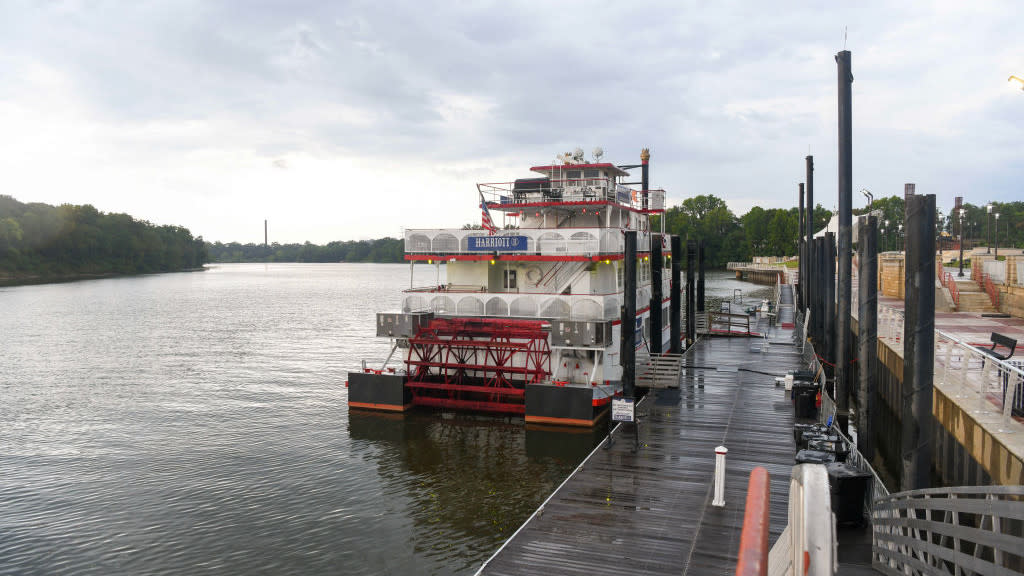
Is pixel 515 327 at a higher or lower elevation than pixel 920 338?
lower

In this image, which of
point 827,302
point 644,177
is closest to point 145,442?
point 827,302

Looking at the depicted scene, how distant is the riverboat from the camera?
66.9ft

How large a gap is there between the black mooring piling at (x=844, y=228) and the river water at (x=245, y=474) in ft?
23.5

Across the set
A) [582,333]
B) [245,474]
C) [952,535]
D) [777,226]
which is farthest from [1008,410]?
[777,226]

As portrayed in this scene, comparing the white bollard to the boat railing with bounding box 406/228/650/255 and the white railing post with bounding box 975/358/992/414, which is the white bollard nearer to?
the white railing post with bounding box 975/358/992/414

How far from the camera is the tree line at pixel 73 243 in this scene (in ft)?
377

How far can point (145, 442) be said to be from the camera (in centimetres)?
2081

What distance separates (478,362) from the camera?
23125 mm

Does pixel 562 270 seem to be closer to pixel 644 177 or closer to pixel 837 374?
pixel 837 374

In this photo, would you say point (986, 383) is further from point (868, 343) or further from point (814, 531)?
point (814, 531)

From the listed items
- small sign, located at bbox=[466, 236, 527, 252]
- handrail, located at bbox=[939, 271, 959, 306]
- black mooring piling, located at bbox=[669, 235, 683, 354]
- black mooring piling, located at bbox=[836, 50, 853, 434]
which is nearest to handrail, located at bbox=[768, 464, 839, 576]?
black mooring piling, located at bbox=[836, 50, 853, 434]

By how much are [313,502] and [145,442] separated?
896cm

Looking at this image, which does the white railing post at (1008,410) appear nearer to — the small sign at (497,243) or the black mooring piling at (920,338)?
the black mooring piling at (920,338)

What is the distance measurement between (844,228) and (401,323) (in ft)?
47.2
